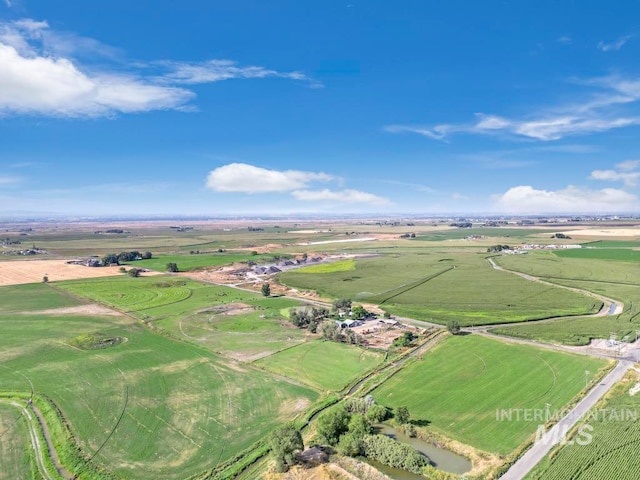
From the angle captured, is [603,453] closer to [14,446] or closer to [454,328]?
[454,328]

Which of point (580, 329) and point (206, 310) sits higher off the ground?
point (580, 329)

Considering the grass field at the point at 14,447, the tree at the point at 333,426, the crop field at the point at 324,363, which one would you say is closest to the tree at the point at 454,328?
the crop field at the point at 324,363

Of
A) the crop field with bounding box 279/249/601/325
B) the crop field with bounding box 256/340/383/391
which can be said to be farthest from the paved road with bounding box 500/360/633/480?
the crop field with bounding box 279/249/601/325

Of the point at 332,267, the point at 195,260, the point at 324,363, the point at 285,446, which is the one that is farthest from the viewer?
the point at 195,260

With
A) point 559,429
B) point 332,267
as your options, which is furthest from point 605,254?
point 559,429

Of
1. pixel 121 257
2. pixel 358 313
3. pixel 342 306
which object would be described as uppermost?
pixel 121 257

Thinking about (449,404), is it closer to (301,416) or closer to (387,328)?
(301,416)

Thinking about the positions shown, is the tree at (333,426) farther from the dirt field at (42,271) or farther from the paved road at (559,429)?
the dirt field at (42,271)

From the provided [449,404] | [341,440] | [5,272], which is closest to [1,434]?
[341,440]
